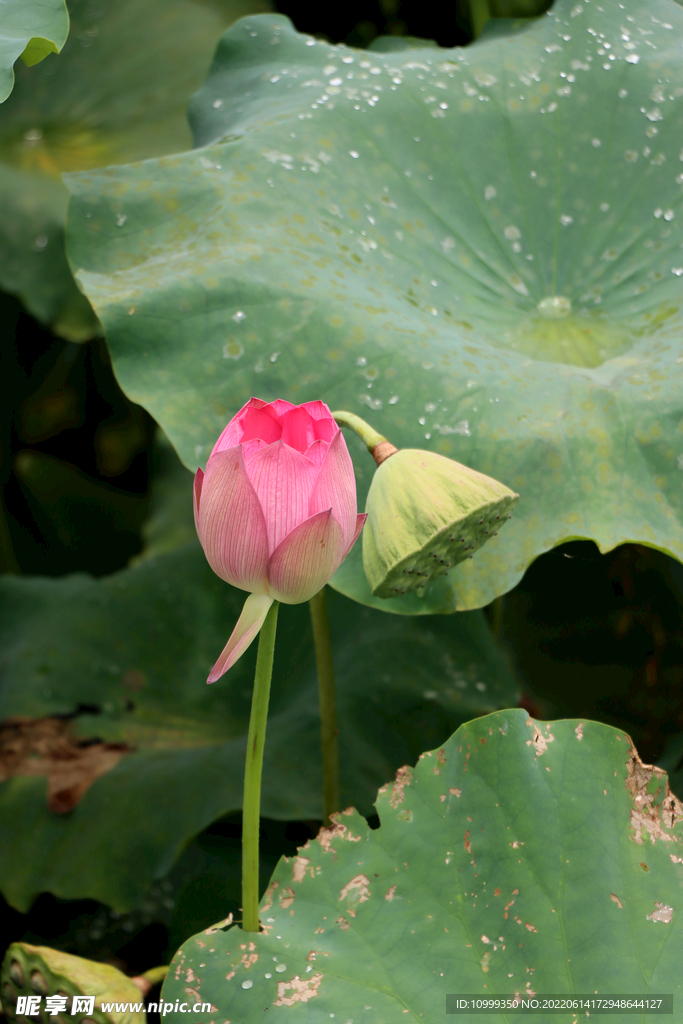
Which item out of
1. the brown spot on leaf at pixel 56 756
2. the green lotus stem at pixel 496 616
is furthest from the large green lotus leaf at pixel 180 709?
the green lotus stem at pixel 496 616

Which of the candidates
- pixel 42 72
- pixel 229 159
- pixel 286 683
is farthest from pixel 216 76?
pixel 286 683

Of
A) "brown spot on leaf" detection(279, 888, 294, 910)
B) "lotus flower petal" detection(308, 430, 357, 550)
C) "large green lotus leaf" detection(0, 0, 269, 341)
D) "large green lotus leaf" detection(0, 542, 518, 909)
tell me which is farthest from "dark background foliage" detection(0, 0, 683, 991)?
"lotus flower petal" detection(308, 430, 357, 550)

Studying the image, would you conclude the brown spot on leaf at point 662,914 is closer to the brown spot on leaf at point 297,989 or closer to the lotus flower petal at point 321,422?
the brown spot on leaf at point 297,989

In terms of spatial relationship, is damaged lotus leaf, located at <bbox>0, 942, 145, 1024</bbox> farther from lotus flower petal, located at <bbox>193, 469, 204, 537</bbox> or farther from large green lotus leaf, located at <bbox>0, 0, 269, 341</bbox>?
large green lotus leaf, located at <bbox>0, 0, 269, 341</bbox>

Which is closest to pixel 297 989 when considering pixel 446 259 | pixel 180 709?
pixel 180 709

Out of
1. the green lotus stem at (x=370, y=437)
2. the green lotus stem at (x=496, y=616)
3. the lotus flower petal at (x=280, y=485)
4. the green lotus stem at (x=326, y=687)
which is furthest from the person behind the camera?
the green lotus stem at (x=496, y=616)

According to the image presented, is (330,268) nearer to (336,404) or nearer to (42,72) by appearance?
(336,404)

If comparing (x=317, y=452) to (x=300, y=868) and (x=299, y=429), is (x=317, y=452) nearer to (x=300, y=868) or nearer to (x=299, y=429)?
(x=299, y=429)
